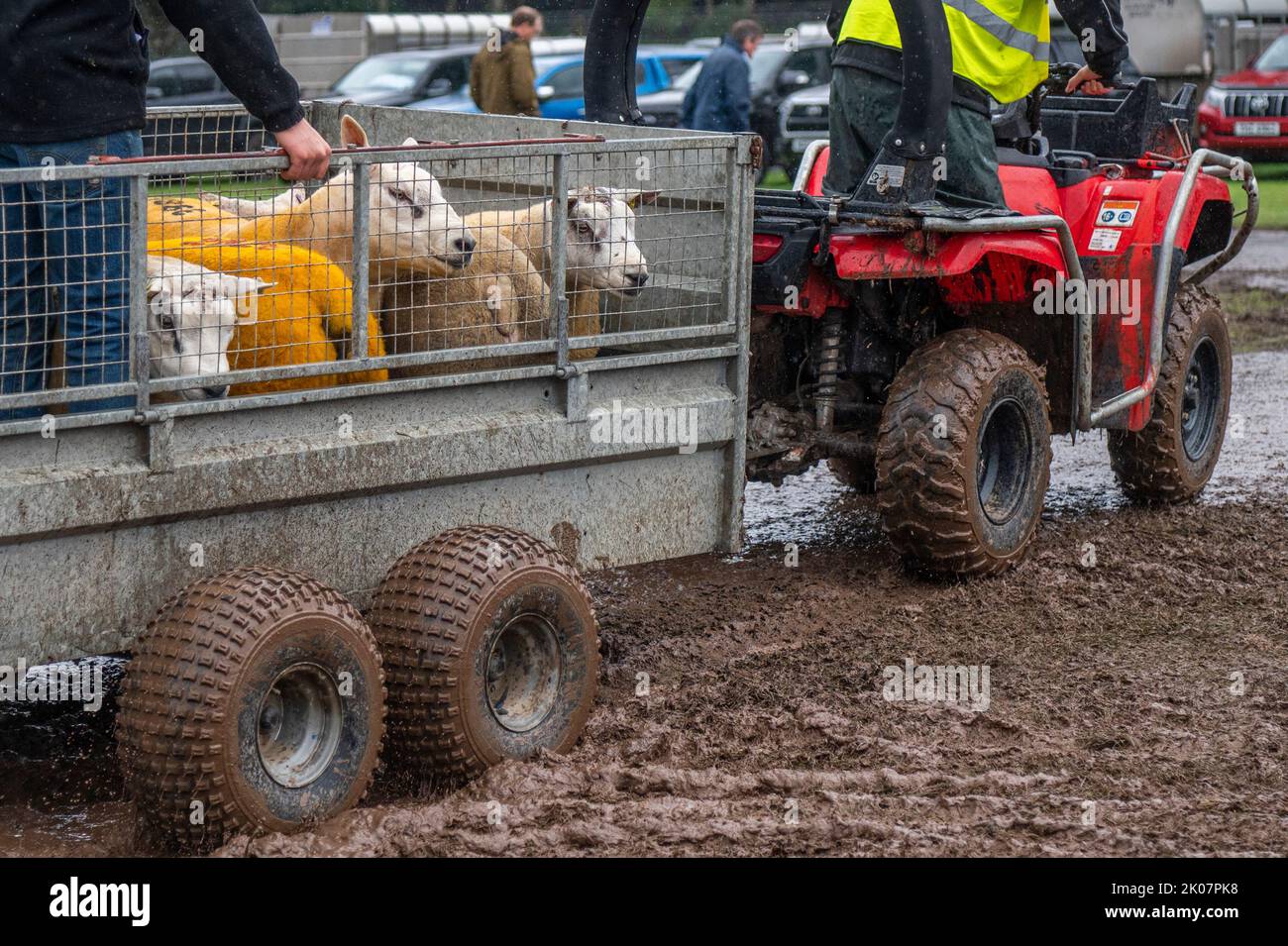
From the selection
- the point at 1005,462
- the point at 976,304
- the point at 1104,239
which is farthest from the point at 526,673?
the point at 1104,239

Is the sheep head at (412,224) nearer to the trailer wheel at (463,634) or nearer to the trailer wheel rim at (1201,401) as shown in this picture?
the trailer wheel at (463,634)

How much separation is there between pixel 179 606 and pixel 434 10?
34372mm

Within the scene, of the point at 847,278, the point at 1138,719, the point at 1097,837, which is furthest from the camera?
the point at 847,278

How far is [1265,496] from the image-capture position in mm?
7723

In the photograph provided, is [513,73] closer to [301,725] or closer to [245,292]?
[245,292]

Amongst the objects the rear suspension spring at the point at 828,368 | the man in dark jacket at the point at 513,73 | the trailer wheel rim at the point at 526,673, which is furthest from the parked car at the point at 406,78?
the trailer wheel rim at the point at 526,673

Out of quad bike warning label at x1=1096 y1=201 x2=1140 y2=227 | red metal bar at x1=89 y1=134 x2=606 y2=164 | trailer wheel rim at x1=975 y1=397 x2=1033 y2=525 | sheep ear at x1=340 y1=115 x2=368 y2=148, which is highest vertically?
sheep ear at x1=340 y1=115 x2=368 y2=148

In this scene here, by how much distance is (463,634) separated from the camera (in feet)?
14.2

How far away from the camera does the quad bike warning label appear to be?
6.51 meters

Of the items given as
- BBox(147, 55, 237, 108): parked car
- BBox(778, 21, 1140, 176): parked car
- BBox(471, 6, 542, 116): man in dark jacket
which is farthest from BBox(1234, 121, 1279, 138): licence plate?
BBox(147, 55, 237, 108): parked car

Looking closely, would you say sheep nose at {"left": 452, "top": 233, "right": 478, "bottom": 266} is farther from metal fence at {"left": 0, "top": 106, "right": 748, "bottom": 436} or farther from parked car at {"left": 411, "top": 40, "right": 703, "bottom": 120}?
parked car at {"left": 411, "top": 40, "right": 703, "bottom": 120}

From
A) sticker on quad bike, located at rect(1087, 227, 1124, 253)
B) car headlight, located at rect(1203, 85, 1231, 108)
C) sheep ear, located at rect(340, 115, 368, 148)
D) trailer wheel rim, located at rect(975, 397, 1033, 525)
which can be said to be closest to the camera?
sheep ear, located at rect(340, 115, 368, 148)
